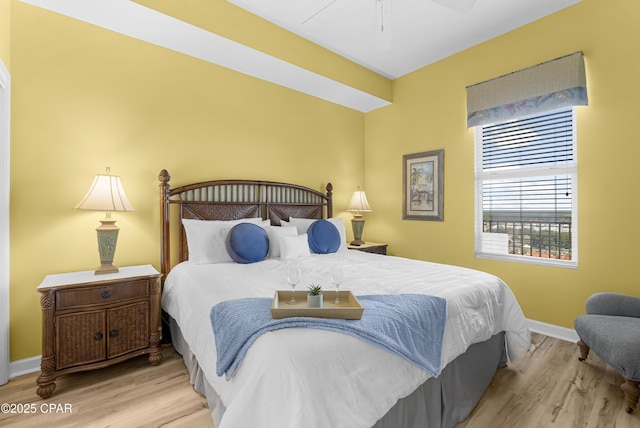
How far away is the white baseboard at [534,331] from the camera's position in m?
2.17

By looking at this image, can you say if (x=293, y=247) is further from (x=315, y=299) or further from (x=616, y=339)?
(x=616, y=339)

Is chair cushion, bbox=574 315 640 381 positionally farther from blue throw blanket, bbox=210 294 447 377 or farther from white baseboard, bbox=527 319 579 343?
blue throw blanket, bbox=210 294 447 377

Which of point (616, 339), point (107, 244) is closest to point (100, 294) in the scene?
point (107, 244)

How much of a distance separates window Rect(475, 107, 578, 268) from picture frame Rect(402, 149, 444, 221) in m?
0.43

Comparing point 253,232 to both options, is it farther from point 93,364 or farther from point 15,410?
point 15,410

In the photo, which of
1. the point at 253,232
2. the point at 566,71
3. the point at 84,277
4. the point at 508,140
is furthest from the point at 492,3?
the point at 84,277

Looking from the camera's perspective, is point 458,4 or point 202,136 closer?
point 458,4

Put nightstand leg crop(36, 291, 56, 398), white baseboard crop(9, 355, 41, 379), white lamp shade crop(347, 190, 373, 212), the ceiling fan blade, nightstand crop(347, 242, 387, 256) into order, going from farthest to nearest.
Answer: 1. white lamp shade crop(347, 190, 373, 212)
2. nightstand crop(347, 242, 387, 256)
3. white baseboard crop(9, 355, 41, 379)
4. the ceiling fan blade
5. nightstand leg crop(36, 291, 56, 398)

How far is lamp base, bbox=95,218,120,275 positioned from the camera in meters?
2.28

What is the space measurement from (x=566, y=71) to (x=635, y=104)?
59 cm

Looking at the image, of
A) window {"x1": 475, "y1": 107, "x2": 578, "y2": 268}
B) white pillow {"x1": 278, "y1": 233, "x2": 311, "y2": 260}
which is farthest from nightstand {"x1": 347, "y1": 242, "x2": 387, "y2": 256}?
window {"x1": 475, "y1": 107, "x2": 578, "y2": 268}

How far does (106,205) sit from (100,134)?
732 millimetres

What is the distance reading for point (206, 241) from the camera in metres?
2.68

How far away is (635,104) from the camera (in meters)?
2.43
